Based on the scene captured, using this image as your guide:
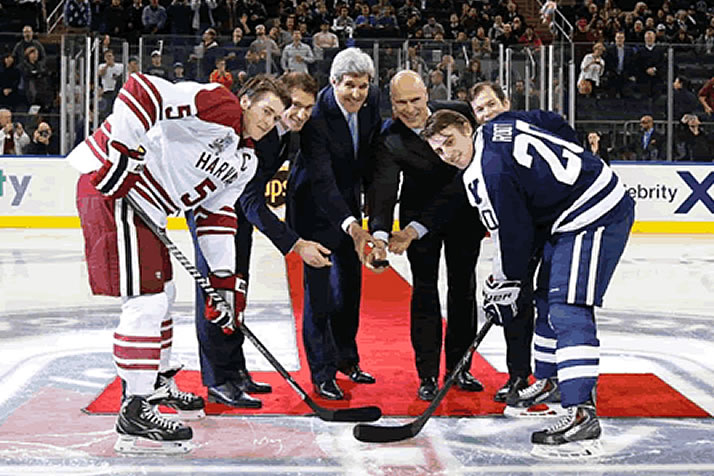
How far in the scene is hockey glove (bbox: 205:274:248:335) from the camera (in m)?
3.42

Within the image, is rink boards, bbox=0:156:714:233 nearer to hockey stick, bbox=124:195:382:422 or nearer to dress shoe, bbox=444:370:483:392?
dress shoe, bbox=444:370:483:392

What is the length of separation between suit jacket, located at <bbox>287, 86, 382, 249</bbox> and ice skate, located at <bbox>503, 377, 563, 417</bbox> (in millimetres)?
884

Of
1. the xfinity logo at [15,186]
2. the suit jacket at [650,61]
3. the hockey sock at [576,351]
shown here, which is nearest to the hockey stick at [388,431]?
the hockey sock at [576,351]

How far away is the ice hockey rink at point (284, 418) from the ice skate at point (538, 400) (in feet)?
0.31

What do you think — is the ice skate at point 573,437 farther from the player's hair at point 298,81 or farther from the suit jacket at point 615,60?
the suit jacket at point 615,60

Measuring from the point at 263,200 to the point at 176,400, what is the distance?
0.78m

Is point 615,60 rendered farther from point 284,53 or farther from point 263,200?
point 263,200

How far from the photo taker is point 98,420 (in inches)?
141

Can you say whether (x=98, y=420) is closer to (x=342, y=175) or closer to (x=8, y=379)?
(x=8, y=379)

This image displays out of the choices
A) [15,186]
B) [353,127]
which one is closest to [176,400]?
[353,127]

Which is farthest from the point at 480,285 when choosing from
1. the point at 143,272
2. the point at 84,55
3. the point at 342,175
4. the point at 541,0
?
the point at 541,0

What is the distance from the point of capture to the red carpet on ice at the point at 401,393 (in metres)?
3.75

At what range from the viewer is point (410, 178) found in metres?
4.04

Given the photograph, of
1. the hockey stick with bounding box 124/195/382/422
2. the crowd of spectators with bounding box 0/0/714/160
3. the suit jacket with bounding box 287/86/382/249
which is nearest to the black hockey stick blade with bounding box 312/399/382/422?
the hockey stick with bounding box 124/195/382/422
